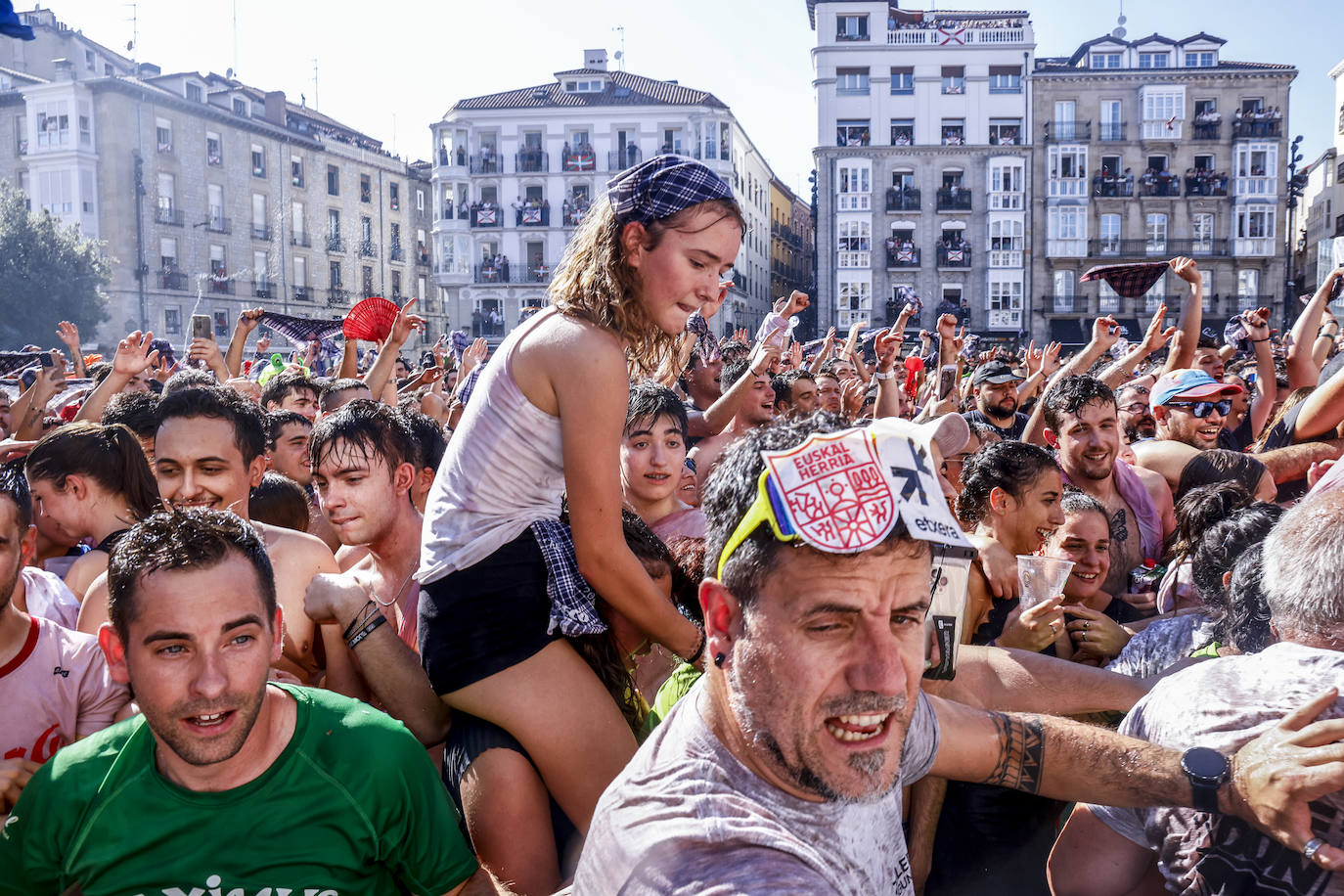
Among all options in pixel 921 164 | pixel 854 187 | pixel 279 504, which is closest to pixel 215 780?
pixel 279 504

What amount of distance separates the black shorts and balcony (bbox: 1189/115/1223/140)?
5247 centimetres

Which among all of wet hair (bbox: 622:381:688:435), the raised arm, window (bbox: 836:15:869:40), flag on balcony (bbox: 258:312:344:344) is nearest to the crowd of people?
wet hair (bbox: 622:381:688:435)

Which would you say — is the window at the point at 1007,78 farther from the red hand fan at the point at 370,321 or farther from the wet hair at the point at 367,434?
the wet hair at the point at 367,434

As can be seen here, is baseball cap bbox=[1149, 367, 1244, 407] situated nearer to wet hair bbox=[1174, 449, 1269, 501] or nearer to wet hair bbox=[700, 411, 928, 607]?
wet hair bbox=[1174, 449, 1269, 501]

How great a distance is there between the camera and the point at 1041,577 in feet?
9.71

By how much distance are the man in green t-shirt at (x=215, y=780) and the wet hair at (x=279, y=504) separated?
2.33 m

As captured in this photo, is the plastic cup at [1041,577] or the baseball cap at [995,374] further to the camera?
the baseball cap at [995,374]

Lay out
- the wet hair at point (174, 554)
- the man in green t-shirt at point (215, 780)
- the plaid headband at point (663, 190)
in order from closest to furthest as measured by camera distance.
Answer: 1. the man in green t-shirt at point (215, 780)
2. the wet hair at point (174, 554)
3. the plaid headband at point (663, 190)

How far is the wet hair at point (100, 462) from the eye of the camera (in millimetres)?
3717

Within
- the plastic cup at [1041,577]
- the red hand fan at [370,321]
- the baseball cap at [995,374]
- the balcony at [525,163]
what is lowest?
the plastic cup at [1041,577]

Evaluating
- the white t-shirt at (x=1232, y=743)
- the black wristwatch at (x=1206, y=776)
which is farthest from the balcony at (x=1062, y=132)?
the black wristwatch at (x=1206, y=776)

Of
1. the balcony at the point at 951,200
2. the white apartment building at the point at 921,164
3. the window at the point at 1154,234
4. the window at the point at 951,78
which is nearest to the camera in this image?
the window at the point at 1154,234

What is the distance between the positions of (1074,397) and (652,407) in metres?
2.14

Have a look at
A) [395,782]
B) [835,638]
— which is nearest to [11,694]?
[395,782]
